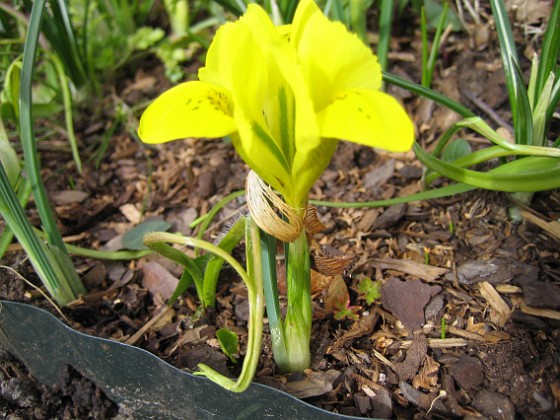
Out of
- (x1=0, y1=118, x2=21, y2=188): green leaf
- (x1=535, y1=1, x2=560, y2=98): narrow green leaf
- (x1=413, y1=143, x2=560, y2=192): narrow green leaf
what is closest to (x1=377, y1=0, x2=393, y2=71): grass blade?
(x1=535, y1=1, x2=560, y2=98): narrow green leaf

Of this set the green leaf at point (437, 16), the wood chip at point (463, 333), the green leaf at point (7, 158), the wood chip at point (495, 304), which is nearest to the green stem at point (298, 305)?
the wood chip at point (463, 333)

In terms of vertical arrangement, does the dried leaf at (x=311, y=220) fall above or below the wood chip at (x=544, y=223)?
above

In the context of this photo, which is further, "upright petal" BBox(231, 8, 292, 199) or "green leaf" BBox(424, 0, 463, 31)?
"green leaf" BBox(424, 0, 463, 31)

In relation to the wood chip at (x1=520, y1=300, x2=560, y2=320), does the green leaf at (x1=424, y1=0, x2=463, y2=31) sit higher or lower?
higher

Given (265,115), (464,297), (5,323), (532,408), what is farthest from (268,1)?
(532,408)

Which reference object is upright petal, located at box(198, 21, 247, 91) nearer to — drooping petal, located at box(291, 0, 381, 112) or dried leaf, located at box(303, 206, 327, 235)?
drooping petal, located at box(291, 0, 381, 112)

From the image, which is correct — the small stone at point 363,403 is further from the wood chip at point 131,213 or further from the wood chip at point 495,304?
the wood chip at point 131,213

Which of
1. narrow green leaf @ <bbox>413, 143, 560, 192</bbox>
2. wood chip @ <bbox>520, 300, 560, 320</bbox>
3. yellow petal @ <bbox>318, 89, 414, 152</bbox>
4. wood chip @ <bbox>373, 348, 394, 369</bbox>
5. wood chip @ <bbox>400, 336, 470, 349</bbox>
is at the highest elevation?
yellow petal @ <bbox>318, 89, 414, 152</bbox>

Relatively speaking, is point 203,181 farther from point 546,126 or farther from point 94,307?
point 546,126
